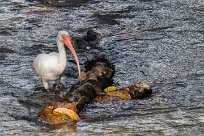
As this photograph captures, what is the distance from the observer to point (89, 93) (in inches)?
363

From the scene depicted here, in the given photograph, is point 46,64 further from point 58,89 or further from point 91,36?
point 91,36

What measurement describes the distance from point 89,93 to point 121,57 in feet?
9.40

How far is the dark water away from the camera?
27.7 ft

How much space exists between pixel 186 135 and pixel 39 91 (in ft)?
10.6

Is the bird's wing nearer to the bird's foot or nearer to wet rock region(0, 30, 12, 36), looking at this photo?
the bird's foot

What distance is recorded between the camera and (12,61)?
11812 millimetres

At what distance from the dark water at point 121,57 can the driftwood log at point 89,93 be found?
0.16 m

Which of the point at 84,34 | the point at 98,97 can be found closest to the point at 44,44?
the point at 84,34

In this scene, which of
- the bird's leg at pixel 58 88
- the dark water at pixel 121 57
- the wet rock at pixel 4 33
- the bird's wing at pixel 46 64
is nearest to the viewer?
the dark water at pixel 121 57

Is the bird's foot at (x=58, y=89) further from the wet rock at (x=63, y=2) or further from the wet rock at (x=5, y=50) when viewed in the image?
the wet rock at (x=63, y=2)

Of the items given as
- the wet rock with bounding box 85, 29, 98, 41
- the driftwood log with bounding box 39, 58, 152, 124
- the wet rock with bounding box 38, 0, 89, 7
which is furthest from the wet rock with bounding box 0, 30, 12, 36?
the driftwood log with bounding box 39, 58, 152, 124

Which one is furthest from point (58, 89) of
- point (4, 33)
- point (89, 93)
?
point (4, 33)

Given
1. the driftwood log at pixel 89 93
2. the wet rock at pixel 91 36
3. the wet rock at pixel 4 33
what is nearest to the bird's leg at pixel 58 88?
the driftwood log at pixel 89 93

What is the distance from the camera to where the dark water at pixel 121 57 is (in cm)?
845
